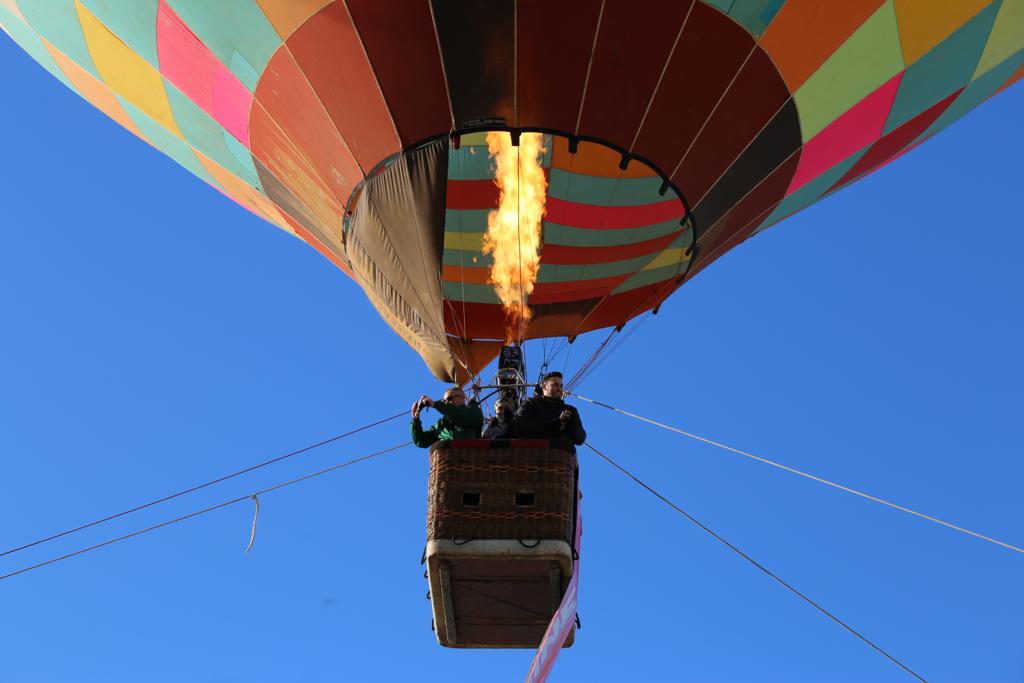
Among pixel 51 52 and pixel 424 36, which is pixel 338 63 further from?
pixel 51 52

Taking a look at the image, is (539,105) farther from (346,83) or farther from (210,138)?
(210,138)

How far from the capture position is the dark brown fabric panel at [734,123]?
6.83 metres

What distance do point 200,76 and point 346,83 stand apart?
999 millimetres

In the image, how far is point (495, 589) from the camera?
20.8 feet

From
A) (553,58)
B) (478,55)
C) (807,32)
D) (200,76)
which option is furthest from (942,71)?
(200,76)

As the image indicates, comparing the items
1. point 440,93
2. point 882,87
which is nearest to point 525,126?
point 440,93

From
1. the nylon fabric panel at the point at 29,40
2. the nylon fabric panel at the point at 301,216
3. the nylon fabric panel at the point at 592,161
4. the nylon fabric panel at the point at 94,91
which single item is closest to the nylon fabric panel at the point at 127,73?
the nylon fabric panel at the point at 94,91

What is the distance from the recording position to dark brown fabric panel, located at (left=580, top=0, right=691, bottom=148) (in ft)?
21.2

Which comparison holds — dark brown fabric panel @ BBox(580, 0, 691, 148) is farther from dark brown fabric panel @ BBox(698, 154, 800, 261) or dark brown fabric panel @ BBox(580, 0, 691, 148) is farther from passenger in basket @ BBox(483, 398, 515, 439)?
passenger in basket @ BBox(483, 398, 515, 439)

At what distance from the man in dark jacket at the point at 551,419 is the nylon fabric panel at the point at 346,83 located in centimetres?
131

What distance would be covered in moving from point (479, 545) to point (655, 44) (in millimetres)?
2289

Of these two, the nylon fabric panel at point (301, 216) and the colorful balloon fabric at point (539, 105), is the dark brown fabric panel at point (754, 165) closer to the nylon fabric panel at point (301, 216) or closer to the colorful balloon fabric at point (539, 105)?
the colorful balloon fabric at point (539, 105)

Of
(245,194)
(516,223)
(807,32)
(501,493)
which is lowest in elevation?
(501,493)

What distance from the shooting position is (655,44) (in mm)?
6566
